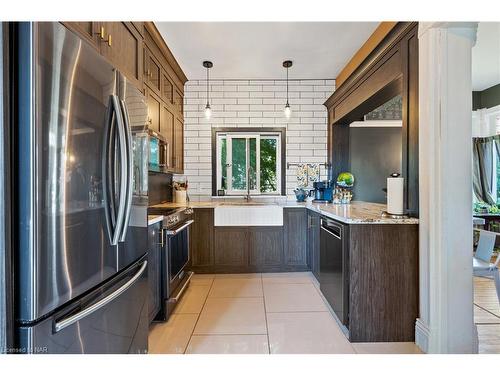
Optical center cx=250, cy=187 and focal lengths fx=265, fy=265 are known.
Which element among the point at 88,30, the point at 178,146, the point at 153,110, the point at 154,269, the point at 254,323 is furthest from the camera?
the point at 178,146

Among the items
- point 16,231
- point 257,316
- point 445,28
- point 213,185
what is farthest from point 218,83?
point 16,231

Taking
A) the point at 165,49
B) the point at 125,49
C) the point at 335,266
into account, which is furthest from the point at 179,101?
the point at 335,266

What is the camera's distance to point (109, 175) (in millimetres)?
1166

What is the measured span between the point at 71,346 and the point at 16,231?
0.48 metres

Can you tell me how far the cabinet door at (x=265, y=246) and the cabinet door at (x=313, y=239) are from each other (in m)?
0.36

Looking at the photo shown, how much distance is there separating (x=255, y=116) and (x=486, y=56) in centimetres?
304

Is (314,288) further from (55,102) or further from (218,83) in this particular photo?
(218,83)

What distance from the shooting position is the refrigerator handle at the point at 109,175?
116 cm

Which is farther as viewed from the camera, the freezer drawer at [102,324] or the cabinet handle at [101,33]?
the cabinet handle at [101,33]

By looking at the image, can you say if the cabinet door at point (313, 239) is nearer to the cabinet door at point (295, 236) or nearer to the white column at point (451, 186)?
the cabinet door at point (295, 236)

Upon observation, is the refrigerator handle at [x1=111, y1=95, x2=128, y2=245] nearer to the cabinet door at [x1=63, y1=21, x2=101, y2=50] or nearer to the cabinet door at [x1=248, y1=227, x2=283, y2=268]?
the cabinet door at [x1=63, y1=21, x2=101, y2=50]

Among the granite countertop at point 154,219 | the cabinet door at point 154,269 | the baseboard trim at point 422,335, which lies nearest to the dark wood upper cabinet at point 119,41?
the granite countertop at point 154,219

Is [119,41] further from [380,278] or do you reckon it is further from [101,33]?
[380,278]

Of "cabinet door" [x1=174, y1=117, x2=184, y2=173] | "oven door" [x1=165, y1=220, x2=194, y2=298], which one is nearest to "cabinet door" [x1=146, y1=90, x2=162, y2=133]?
"cabinet door" [x1=174, y1=117, x2=184, y2=173]
